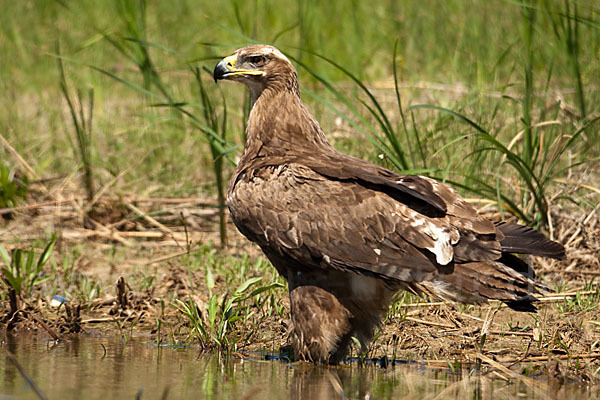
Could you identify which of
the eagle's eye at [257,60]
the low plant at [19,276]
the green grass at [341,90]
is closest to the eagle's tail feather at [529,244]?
the green grass at [341,90]

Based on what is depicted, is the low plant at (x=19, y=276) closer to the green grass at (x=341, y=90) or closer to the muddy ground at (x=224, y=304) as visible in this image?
the muddy ground at (x=224, y=304)

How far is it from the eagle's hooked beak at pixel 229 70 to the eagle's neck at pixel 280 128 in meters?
0.13

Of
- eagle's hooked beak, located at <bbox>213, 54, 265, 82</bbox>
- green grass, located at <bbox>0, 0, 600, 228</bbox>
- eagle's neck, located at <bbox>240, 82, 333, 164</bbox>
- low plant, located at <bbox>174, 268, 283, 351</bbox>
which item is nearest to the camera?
low plant, located at <bbox>174, 268, 283, 351</bbox>

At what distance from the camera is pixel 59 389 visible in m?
3.49

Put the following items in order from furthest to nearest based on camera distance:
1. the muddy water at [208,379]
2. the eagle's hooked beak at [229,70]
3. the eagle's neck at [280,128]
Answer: the eagle's hooked beak at [229,70] < the eagle's neck at [280,128] < the muddy water at [208,379]

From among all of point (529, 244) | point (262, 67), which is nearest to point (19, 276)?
point (262, 67)

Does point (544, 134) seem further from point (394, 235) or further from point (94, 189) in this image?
point (94, 189)

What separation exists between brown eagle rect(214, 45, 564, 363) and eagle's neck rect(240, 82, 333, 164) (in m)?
0.20

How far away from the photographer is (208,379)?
3758 mm

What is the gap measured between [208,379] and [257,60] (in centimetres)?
185

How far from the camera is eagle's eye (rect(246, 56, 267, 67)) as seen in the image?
4.81 meters

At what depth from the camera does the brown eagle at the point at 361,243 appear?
13.1 ft

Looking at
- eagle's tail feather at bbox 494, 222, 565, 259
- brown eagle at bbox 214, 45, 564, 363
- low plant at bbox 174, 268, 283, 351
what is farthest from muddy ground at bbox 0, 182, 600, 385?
eagle's tail feather at bbox 494, 222, 565, 259

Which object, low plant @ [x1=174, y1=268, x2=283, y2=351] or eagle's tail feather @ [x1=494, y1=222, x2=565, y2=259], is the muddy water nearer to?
low plant @ [x1=174, y1=268, x2=283, y2=351]
